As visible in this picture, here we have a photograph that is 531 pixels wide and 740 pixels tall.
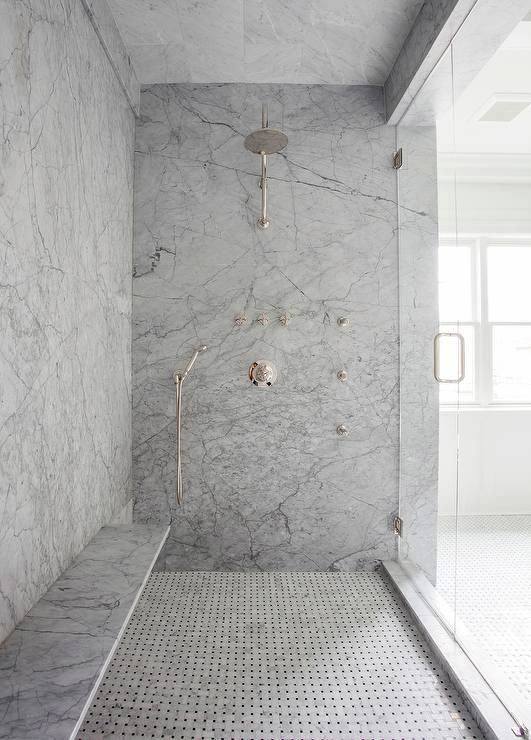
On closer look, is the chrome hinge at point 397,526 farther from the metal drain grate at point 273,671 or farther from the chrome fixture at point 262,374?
the chrome fixture at point 262,374

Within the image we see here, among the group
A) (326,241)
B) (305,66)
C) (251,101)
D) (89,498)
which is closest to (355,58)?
(305,66)

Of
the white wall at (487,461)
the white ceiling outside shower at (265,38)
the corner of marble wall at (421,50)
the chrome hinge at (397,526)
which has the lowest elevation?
the chrome hinge at (397,526)

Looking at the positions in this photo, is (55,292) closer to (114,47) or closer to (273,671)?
(114,47)

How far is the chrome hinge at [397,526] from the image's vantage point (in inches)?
106

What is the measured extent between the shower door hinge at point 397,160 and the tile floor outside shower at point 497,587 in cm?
177

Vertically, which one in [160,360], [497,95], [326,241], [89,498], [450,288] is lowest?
[89,498]

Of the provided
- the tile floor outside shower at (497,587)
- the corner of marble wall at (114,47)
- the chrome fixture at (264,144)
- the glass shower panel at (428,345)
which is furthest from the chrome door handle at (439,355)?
the corner of marble wall at (114,47)

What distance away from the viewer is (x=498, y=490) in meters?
1.74

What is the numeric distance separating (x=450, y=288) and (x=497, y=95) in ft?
2.35

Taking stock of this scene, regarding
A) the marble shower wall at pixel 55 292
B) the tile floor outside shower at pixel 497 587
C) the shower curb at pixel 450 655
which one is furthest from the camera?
the tile floor outside shower at pixel 497 587

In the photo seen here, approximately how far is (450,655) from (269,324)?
1.67m

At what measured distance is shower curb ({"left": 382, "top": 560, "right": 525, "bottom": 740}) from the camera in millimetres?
1519

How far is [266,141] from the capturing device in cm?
237

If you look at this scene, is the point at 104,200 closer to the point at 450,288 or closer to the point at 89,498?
the point at 89,498
